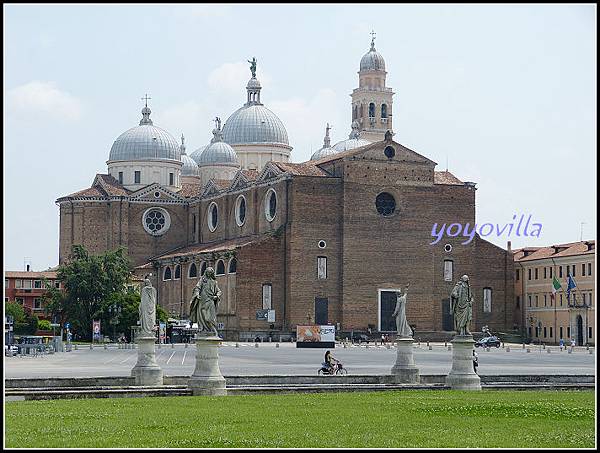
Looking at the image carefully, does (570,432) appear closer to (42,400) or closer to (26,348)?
(42,400)

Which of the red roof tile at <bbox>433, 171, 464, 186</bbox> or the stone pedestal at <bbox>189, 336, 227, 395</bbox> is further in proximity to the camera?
the red roof tile at <bbox>433, 171, 464, 186</bbox>

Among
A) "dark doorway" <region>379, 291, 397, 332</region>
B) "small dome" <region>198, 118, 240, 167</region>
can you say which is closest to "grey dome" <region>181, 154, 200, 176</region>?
"small dome" <region>198, 118, 240, 167</region>

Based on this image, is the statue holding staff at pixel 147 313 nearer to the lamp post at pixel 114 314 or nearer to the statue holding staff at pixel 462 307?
the statue holding staff at pixel 462 307

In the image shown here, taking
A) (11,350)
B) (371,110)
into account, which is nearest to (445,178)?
(371,110)

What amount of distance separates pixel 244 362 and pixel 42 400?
2535 centimetres

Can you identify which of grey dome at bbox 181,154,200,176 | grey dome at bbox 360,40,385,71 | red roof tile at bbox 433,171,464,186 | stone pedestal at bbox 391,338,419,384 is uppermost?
grey dome at bbox 360,40,385,71

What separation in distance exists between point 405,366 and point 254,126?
86.8 metres

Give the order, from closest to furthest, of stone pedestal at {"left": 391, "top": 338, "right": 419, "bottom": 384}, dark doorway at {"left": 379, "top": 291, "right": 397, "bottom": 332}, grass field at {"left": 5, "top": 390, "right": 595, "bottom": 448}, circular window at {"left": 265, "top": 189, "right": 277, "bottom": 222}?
grass field at {"left": 5, "top": 390, "right": 595, "bottom": 448}, stone pedestal at {"left": 391, "top": 338, "right": 419, "bottom": 384}, dark doorway at {"left": 379, "top": 291, "right": 397, "bottom": 332}, circular window at {"left": 265, "top": 189, "right": 277, "bottom": 222}

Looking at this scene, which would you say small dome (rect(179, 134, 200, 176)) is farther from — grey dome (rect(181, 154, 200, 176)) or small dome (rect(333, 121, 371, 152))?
small dome (rect(333, 121, 371, 152))

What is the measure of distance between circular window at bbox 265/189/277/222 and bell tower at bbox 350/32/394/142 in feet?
120

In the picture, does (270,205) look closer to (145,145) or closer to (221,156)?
(145,145)

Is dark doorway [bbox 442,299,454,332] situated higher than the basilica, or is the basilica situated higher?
the basilica

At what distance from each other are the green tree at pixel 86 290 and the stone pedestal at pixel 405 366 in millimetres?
55896

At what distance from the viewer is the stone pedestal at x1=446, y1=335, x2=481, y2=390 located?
30000 mm
